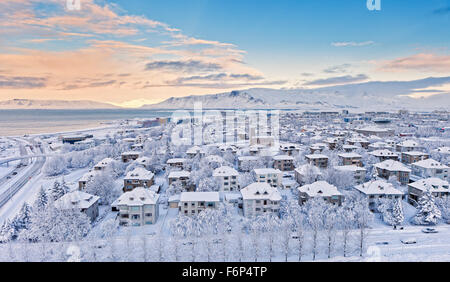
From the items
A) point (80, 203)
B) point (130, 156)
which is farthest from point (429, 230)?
point (130, 156)

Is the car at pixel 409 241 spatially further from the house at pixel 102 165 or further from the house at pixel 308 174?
the house at pixel 102 165

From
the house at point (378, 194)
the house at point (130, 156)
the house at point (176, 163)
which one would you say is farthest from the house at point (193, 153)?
the house at point (378, 194)

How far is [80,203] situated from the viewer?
19.4 ft

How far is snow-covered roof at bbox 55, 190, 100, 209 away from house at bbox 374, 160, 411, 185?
30.8 feet

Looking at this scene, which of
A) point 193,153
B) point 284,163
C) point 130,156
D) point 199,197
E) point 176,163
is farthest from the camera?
point 130,156

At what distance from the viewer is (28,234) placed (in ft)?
14.5

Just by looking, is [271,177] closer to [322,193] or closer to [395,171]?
[322,193]

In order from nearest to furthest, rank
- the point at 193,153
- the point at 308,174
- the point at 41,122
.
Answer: the point at 308,174, the point at 193,153, the point at 41,122

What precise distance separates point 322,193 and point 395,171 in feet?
14.9

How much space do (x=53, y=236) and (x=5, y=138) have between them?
1738 cm

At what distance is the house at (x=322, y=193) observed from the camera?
6426 millimetres

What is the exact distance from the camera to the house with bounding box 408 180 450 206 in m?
6.86

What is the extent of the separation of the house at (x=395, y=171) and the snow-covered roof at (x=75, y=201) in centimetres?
940
